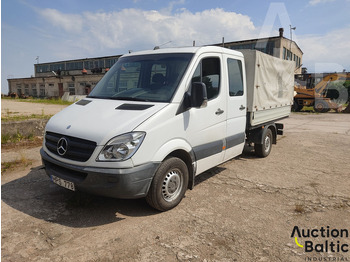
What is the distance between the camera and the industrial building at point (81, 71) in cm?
2936

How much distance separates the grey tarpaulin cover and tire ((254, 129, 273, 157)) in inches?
29.7

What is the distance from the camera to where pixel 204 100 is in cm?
364

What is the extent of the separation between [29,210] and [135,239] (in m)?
1.72

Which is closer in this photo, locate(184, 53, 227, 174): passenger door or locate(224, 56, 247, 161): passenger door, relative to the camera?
locate(184, 53, 227, 174): passenger door

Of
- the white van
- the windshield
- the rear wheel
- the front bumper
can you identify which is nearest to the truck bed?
the white van

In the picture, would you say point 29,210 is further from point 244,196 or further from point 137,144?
point 244,196

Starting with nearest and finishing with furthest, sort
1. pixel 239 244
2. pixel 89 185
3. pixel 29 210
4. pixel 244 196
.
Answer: pixel 239 244
pixel 89 185
pixel 29 210
pixel 244 196

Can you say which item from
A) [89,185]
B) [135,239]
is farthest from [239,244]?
[89,185]

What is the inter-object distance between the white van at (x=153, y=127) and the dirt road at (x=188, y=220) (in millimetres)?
426

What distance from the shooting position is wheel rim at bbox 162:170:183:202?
354 centimetres

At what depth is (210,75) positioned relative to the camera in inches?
166

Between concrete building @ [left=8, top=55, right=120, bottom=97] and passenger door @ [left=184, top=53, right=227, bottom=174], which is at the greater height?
concrete building @ [left=8, top=55, right=120, bottom=97]

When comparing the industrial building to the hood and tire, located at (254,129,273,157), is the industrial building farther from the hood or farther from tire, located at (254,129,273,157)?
the hood

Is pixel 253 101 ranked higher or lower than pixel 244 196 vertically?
higher
